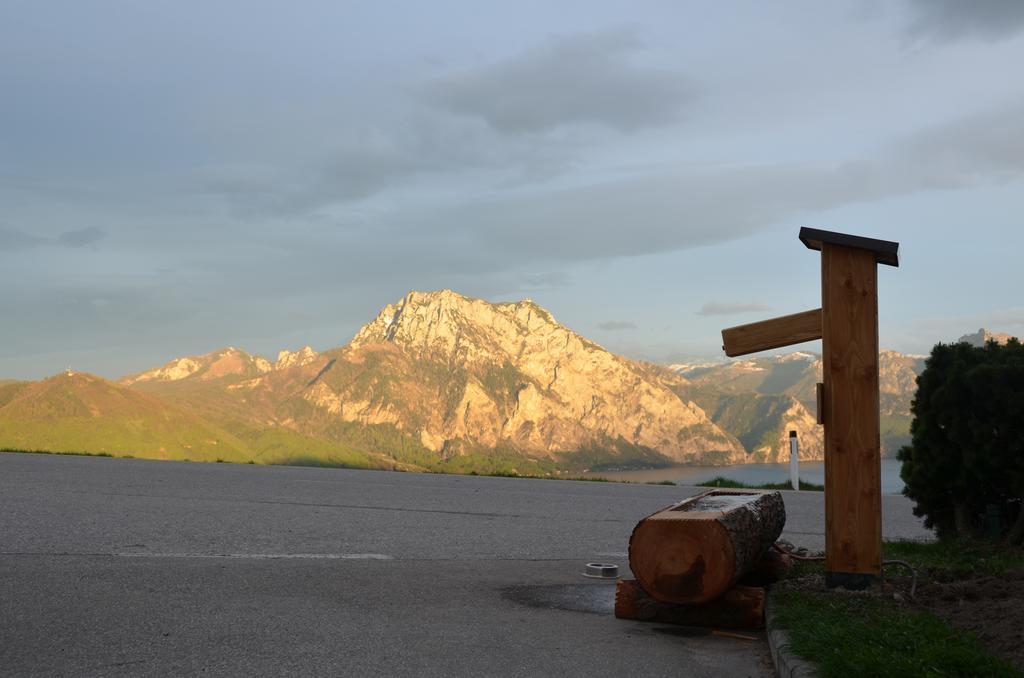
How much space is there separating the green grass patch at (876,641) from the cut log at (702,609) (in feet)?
0.62

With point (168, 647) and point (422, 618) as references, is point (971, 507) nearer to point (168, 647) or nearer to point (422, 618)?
point (422, 618)

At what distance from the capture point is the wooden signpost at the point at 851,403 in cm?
674

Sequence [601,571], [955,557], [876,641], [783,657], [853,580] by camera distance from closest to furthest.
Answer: [783,657] → [876,641] → [853,580] → [601,571] → [955,557]

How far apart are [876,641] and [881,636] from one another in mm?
93

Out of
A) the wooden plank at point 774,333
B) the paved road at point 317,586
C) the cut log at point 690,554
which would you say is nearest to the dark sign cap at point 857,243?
the wooden plank at point 774,333

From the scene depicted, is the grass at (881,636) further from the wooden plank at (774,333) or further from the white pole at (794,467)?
the white pole at (794,467)

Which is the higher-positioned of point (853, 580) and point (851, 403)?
point (851, 403)

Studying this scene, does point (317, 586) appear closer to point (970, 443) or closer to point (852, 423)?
point (852, 423)

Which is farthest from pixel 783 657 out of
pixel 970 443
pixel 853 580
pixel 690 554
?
pixel 970 443

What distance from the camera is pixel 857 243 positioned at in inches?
272

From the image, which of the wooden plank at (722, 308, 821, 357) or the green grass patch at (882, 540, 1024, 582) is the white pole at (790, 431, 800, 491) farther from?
the wooden plank at (722, 308, 821, 357)

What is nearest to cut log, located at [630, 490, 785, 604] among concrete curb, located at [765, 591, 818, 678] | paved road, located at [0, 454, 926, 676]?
paved road, located at [0, 454, 926, 676]

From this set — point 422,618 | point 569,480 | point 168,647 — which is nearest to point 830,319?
point 422,618

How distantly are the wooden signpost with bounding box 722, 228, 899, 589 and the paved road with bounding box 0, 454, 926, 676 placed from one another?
4.84 feet
